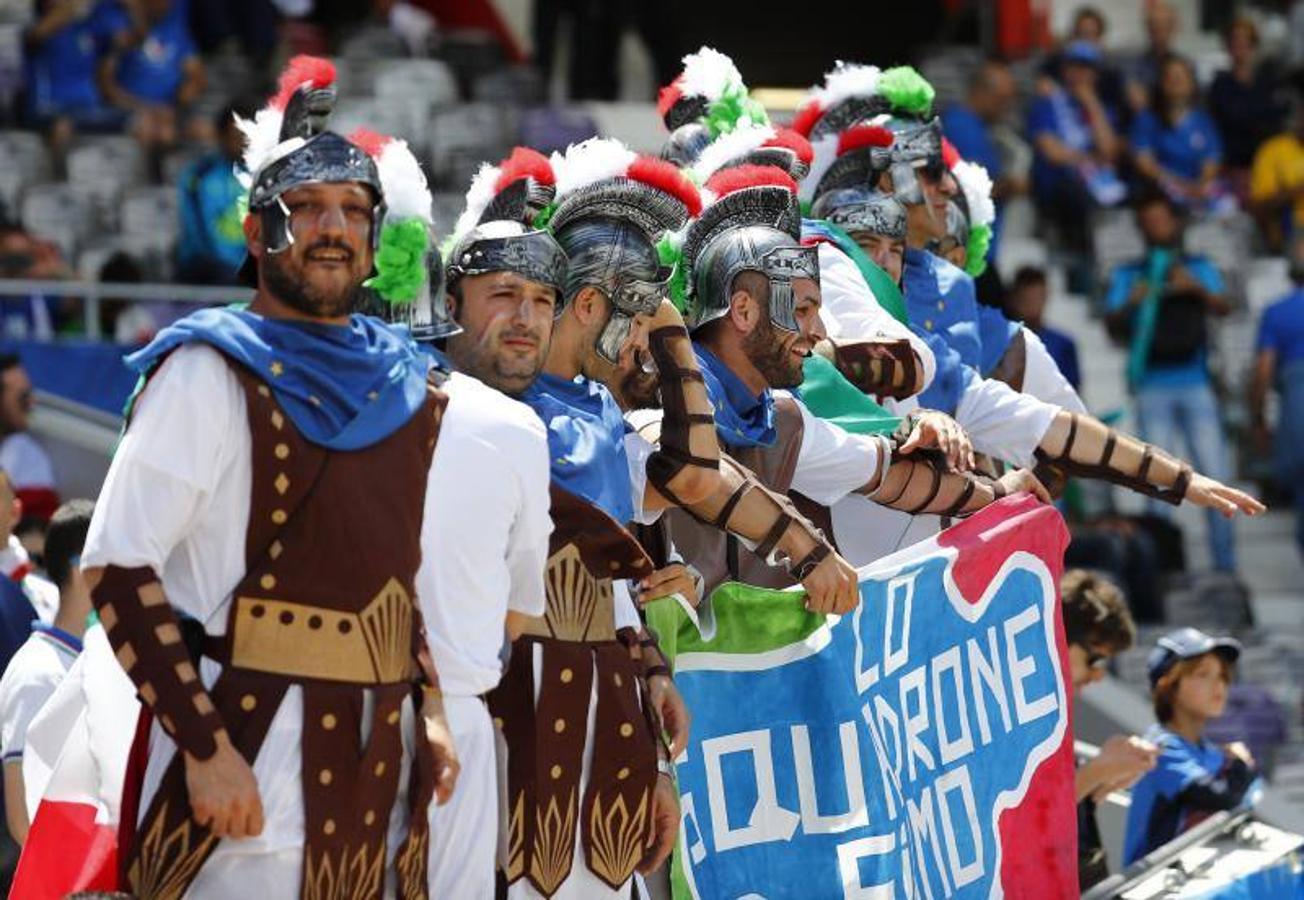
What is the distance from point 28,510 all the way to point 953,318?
15.7 feet

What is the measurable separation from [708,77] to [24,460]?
4748 millimetres

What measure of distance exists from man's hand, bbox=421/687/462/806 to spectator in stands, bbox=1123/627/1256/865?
355 centimetres

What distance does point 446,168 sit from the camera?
49.8 ft

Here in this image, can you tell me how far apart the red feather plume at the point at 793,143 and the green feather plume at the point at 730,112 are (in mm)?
156

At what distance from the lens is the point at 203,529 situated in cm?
466

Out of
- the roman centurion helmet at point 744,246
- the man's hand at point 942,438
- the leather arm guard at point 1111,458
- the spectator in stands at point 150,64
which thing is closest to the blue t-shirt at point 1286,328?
the spectator in stands at point 150,64

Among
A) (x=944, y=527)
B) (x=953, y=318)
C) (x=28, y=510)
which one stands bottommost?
(x=28, y=510)

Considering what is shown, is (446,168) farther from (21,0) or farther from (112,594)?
(112,594)

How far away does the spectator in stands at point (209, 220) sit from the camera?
44.4ft

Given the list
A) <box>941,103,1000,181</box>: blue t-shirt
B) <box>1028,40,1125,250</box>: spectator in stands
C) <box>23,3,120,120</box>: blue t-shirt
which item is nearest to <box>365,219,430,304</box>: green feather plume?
<box>941,103,1000,181</box>: blue t-shirt

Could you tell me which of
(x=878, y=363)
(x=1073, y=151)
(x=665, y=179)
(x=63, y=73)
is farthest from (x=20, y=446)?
(x=1073, y=151)

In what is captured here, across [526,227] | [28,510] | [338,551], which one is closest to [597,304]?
[526,227]

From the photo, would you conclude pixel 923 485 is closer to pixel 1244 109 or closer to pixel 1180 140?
pixel 1180 140

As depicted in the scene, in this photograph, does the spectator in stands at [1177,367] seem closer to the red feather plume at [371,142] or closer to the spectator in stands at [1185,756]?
the spectator in stands at [1185,756]
